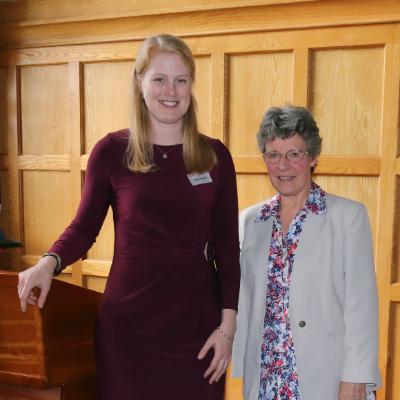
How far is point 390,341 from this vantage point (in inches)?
97.9

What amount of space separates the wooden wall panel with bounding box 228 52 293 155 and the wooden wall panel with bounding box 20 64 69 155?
3.17 ft

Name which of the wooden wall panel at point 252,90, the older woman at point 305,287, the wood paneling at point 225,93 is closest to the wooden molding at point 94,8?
the wood paneling at point 225,93

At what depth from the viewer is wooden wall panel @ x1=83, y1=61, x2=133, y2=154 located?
293 cm

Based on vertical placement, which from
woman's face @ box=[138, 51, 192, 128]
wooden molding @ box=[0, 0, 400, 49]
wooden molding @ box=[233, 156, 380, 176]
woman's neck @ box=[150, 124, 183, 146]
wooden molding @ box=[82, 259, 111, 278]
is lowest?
wooden molding @ box=[82, 259, 111, 278]

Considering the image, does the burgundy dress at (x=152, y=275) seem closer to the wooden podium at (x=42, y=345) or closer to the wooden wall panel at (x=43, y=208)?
the wooden podium at (x=42, y=345)

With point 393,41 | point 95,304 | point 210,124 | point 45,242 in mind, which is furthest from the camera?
point 45,242

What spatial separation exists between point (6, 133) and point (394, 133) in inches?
82.7

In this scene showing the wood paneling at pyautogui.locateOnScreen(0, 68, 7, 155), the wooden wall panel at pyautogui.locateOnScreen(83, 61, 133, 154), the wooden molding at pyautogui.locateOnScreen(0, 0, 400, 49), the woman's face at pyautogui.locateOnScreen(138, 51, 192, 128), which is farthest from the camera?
the wood paneling at pyautogui.locateOnScreen(0, 68, 7, 155)

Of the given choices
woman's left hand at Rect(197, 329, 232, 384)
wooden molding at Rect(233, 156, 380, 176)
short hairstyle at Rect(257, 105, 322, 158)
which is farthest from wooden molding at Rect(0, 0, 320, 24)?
woman's left hand at Rect(197, 329, 232, 384)

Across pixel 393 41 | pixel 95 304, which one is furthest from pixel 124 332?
pixel 393 41

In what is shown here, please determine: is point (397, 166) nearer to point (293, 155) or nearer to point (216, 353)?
point (293, 155)

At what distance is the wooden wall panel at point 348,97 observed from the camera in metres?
2.42

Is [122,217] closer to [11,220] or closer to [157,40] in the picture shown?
[157,40]

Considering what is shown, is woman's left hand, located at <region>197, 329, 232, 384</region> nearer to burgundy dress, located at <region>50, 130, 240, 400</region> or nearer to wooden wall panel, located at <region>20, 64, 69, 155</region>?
burgundy dress, located at <region>50, 130, 240, 400</region>
